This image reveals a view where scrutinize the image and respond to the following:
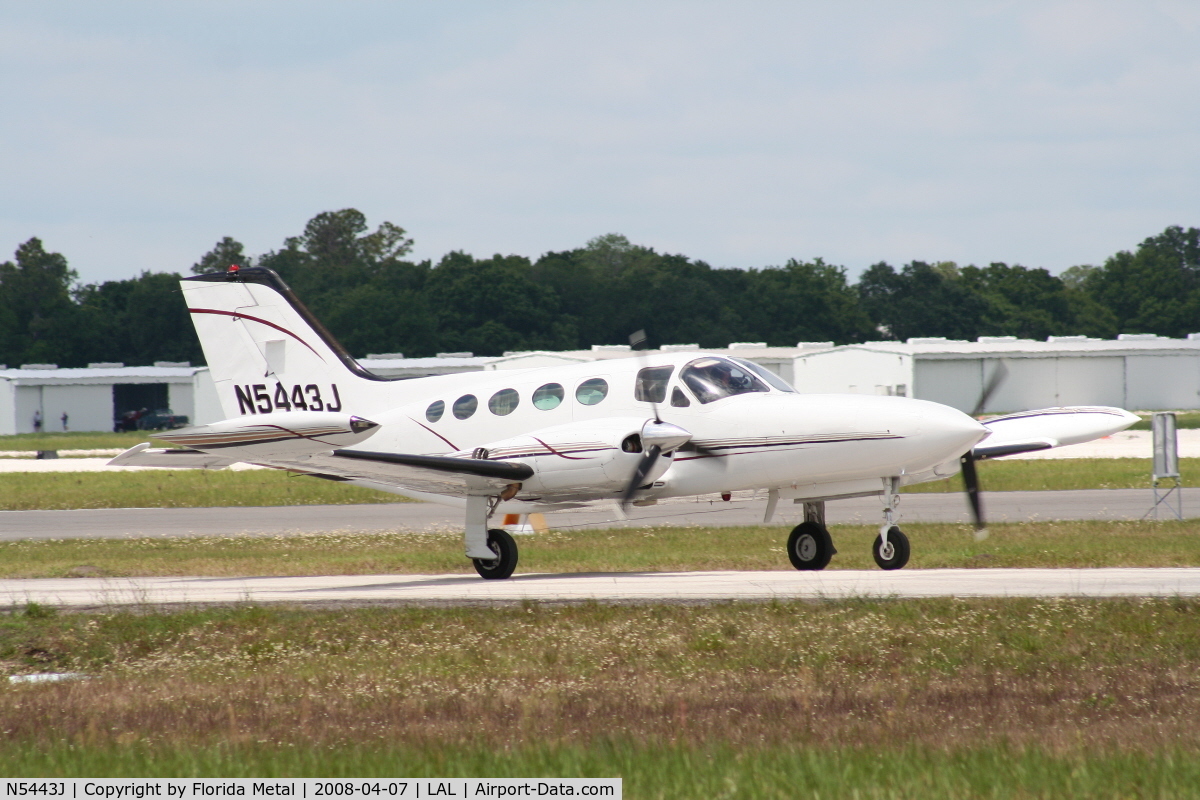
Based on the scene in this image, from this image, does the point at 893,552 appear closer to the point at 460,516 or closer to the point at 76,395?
the point at 460,516

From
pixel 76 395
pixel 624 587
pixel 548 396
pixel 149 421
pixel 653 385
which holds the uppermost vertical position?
pixel 76 395

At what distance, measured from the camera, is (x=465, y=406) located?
64.5 feet

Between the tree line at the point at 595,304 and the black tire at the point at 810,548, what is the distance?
101 metres

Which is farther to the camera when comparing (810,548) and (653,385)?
(810,548)

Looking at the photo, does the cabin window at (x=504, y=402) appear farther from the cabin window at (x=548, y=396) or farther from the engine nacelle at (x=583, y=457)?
the engine nacelle at (x=583, y=457)

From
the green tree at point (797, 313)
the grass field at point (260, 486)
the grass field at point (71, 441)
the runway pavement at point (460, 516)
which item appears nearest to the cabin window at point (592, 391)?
the runway pavement at point (460, 516)

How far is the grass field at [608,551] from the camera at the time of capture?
19.8m

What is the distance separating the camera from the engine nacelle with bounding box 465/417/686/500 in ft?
57.1

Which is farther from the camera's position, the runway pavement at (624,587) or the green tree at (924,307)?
the green tree at (924,307)

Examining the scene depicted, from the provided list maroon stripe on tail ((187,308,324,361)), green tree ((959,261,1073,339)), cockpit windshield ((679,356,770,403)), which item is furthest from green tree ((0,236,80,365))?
cockpit windshield ((679,356,770,403))

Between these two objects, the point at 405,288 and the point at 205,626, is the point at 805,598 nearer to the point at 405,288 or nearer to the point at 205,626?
the point at 205,626

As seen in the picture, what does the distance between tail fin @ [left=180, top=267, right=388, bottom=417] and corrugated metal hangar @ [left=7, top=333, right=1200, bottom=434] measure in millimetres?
58819
